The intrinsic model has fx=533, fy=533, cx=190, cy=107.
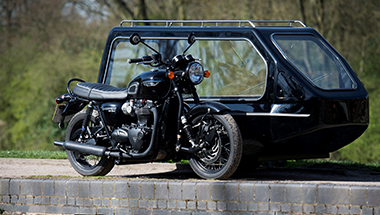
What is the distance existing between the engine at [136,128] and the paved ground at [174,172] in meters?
0.51

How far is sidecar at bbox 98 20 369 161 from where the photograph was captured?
6641mm

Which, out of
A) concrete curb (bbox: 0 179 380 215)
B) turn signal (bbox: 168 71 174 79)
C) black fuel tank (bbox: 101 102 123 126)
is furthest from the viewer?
black fuel tank (bbox: 101 102 123 126)

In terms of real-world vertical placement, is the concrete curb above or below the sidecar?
below

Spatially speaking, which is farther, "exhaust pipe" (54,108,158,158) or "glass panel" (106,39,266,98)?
"glass panel" (106,39,266,98)

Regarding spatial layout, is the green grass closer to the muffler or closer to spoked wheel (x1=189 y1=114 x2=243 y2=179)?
the muffler

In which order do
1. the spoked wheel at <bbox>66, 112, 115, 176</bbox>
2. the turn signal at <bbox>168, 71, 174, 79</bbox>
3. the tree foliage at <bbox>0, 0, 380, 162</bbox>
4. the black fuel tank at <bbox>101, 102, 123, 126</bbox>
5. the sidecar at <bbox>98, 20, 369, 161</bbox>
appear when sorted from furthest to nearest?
the tree foliage at <bbox>0, 0, 380, 162</bbox> < the spoked wheel at <bbox>66, 112, 115, 176</bbox> < the black fuel tank at <bbox>101, 102, 123, 126</bbox> < the sidecar at <bbox>98, 20, 369, 161</bbox> < the turn signal at <bbox>168, 71, 174, 79</bbox>

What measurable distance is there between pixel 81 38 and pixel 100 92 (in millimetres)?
18827

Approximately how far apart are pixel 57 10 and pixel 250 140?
2074cm

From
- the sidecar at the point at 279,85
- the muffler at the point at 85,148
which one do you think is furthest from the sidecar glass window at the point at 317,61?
the muffler at the point at 85,148

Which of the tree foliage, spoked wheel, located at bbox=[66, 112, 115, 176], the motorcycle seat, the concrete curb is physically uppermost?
the tree foliage

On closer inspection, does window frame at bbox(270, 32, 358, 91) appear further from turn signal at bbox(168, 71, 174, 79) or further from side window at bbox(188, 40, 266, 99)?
turn signal at bbox(168, 71, 174, 79)

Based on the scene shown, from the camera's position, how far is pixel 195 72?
21.7 ft

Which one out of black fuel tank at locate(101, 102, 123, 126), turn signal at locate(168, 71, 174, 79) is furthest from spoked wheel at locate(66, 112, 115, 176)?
turn signal at locate(168, 71, 174, 79)

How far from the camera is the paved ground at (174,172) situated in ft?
23.5
